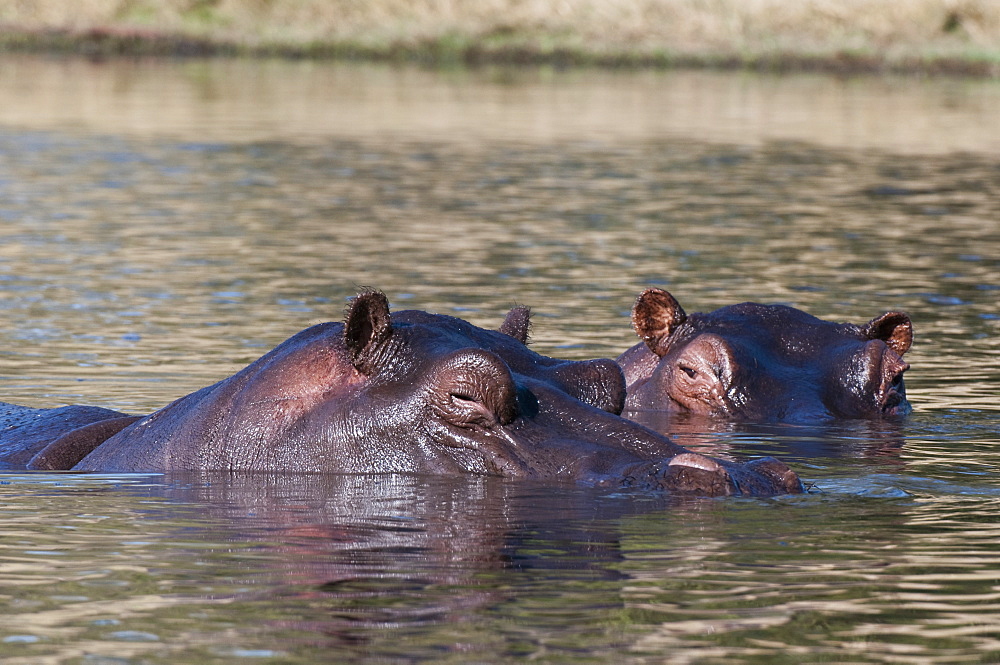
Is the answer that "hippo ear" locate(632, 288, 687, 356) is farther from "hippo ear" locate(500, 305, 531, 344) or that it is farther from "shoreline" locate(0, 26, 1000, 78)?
"shoreline" locate(0, 26, 1000, 78)

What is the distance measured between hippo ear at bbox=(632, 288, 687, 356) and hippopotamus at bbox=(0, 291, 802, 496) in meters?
2.88

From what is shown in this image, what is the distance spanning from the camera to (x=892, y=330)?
10.2 meters

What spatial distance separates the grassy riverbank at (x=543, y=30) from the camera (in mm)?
56531

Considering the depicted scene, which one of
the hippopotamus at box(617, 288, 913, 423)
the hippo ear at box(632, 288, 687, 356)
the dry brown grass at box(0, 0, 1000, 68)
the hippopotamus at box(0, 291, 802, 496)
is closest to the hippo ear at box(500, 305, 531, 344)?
the hippopotamus at box(0, 291, 802, 496)

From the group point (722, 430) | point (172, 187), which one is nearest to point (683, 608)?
point (722, 430)

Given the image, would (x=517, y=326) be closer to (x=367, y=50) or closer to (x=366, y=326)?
(x=366, y=326)

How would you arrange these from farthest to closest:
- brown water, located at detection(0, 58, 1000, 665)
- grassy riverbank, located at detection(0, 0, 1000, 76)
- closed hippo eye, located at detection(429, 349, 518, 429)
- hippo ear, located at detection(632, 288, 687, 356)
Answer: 1. grassy riverbank, located at detection(0, 0, 1000, 76)
2. hippo ear, located at detection(632, 288, 687, 356)
3. closed hippo eye, located at detection(429, 349, 518, 429)
4. brown water, located at detection(0, 58, 1000, 665)

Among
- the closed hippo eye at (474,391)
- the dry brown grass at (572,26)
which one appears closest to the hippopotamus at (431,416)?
the closed hippo eye at (474,391)

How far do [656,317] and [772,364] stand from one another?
28.1 inches

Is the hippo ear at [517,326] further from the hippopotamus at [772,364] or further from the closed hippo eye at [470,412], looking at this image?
the hippopotamus at [772,364]

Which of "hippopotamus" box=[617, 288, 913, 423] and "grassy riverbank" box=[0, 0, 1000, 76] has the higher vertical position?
"grassy riverbank" box=[0, 0, 1000, 76]

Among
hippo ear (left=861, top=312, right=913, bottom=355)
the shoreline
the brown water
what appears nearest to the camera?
the brown water

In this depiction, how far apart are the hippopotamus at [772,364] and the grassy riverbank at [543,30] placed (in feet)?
150

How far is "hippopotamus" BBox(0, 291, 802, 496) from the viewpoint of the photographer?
6.74 m
